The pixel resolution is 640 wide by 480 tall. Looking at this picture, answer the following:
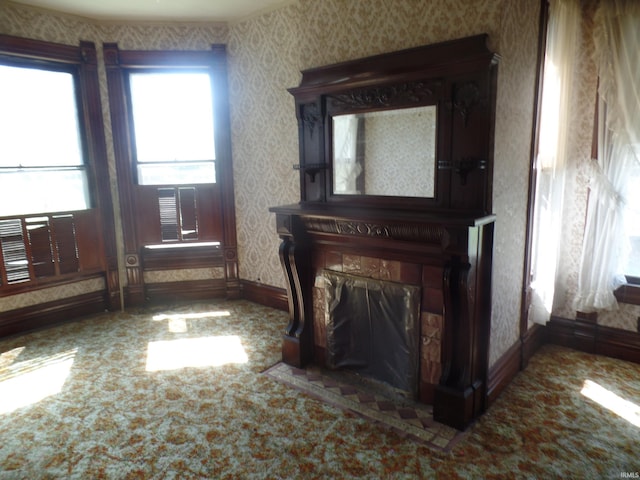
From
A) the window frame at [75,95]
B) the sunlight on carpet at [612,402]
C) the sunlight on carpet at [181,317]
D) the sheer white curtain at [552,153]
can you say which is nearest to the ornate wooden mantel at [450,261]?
the sunlight on carpet at [612,402]

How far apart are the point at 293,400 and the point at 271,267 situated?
5.79 ft

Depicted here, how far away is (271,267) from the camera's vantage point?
165 inches

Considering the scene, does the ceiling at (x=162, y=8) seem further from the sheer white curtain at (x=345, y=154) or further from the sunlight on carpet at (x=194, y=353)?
the sunlight on carpet at (x=194, y=353)

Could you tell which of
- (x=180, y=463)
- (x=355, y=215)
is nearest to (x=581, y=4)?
(x=355, y=215)

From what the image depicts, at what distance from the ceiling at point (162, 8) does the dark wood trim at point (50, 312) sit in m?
2.53

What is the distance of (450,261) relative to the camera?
2225mm

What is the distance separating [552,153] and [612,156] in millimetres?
383

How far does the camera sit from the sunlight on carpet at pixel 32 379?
8.79 ft

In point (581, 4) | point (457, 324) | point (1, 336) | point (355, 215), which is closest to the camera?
point (457, 324)

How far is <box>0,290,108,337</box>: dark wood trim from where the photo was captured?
3.69 m

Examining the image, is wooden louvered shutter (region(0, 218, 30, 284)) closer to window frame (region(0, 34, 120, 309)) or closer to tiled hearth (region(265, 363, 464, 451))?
window frame (region(0, 34, 120, 309))

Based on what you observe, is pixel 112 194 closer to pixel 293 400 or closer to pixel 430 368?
pixel 293 400

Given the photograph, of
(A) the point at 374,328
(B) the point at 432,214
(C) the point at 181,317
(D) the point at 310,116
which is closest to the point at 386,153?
(B) the point at 432,214

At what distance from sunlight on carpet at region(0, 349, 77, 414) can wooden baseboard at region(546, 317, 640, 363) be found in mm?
3550
